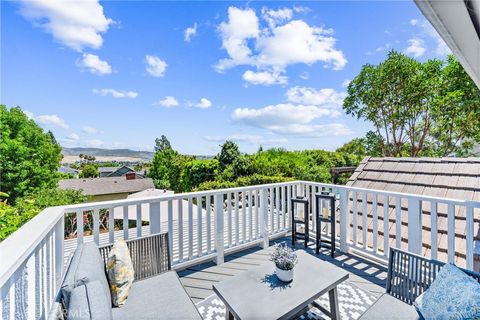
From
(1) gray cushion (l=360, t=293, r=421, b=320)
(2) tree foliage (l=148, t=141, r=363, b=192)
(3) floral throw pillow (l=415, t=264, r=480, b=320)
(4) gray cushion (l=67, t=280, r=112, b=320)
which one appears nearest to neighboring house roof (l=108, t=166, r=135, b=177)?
(2) tree foliage (l=148, t=141, r=363, b=192)

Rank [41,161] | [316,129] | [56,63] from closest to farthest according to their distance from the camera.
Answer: [56,63]
[316,129]
[41,161]

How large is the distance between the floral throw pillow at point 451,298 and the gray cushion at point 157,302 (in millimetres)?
1510

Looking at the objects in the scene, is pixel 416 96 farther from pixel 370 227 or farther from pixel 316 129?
pixel 370 227

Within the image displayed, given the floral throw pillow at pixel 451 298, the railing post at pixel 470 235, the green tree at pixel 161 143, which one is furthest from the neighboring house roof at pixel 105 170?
the floral throw pillow at pixel 451 298

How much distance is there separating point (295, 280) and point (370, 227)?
2.37 metres

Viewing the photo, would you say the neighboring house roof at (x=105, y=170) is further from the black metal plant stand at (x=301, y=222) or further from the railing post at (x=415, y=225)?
the railing post at (x=415, y=225)

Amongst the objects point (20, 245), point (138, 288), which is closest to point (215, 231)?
point (138, 288)

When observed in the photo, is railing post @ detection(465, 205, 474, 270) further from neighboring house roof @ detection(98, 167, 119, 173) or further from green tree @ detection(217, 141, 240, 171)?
neighboring house roof @ detection(98, 167, 119, 173)

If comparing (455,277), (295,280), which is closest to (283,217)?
(295,280)

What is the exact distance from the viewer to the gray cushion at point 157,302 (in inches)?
63.1

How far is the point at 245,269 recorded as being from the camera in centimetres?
311

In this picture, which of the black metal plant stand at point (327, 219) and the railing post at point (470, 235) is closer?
the railing post at point (470, 235)

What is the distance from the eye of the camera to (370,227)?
3.66 m

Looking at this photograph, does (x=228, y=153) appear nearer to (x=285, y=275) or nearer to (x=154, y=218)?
(x=154, y=218)
